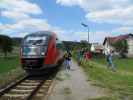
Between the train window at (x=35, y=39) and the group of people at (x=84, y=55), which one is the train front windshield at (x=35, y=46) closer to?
the train window at (x=35, y=39)

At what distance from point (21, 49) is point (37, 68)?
182 cm

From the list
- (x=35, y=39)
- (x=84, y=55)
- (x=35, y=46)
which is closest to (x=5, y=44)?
(x=84, y=55)

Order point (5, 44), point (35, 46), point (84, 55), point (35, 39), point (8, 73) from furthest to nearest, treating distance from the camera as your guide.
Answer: point (5, 44), point (84, 55), point (8, 73), point (35, 39), point (35, 46)

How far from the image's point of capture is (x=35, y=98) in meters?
15.2

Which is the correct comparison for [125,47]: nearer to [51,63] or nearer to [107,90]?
[51,63]

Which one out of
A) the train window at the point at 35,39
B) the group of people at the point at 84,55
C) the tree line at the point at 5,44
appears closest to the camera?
the train window at the point at 35,39

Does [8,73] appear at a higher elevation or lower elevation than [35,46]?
lower

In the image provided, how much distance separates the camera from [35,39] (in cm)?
2541

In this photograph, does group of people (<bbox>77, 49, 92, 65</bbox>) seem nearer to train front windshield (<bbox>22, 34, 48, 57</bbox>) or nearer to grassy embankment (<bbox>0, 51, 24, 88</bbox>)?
grassy embankment (<bbox>0, 51, 24, 88</bbox>)

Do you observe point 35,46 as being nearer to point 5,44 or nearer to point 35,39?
point 35,39

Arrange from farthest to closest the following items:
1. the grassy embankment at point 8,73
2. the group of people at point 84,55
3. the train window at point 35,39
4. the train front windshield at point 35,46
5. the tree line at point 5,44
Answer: the tree line at point 5,44
the group of people at point 84,55
the train window at point 35,39
the train front windshield at point 35,46
the grassy embankment at point 8,73

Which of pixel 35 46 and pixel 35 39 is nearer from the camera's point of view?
pixel 35 46

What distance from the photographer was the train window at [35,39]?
25094mm

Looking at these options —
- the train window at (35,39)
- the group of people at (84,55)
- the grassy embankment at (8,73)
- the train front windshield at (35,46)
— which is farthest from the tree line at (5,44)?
the train front windshield at (35,46)
